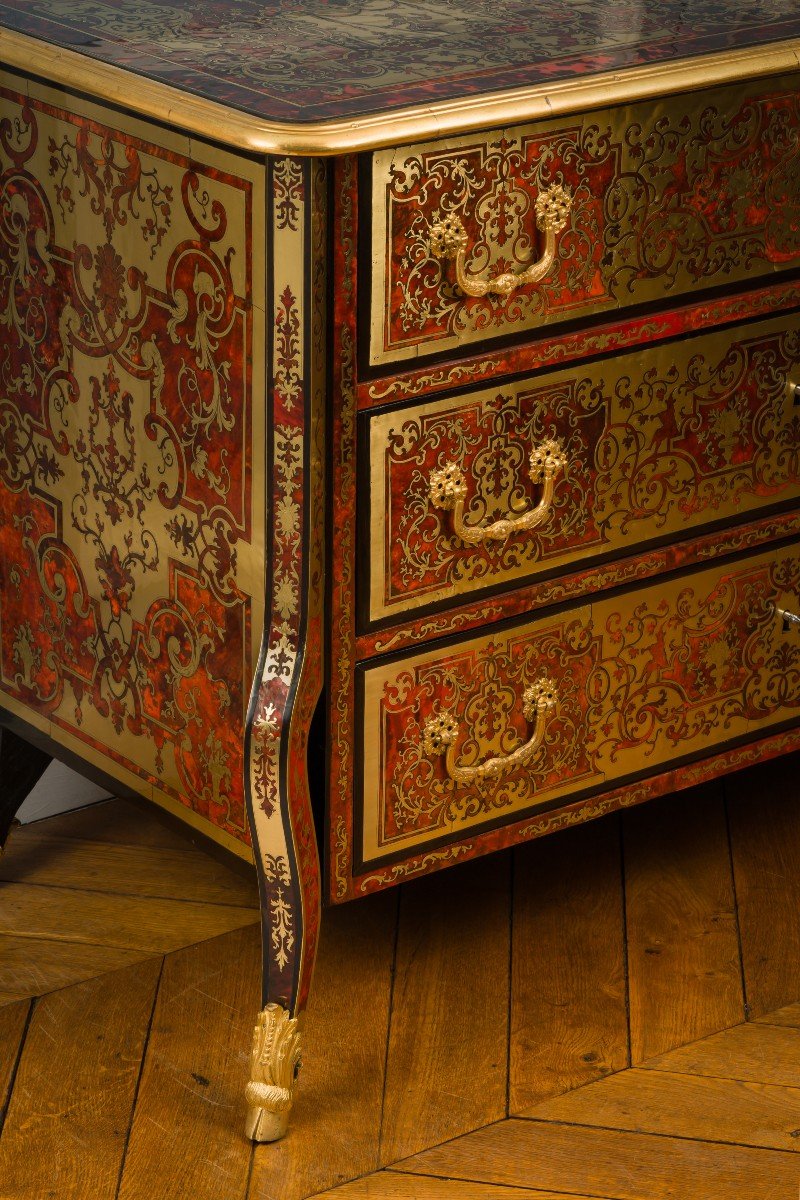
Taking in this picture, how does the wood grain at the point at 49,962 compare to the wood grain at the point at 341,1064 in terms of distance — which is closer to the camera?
the wood grain at the point at 341,1064

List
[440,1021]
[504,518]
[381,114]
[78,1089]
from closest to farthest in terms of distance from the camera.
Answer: [381,114]
[504,518]
[78,1089]
[440,1021]

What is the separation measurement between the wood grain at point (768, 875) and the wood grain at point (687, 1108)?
123 mm

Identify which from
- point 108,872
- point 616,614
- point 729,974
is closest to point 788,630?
point 616,614

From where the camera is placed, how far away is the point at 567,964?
1.83m

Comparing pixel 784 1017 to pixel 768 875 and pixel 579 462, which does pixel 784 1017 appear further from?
pixel 579 462

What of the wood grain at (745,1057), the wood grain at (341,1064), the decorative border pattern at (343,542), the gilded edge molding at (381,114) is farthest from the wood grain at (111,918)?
the gilded edge molding at (381,114)

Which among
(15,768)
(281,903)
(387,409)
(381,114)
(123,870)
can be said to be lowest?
(123,870)

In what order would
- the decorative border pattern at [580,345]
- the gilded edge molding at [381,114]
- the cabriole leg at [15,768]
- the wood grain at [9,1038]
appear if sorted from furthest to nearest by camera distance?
1. the cabriole leg at [15,768]
2. the wood grain at [9,1038]
3. the decorative border pattern at [580,345]
4. the gilded edge molding at [381,114]

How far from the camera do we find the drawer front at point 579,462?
1.46 meters

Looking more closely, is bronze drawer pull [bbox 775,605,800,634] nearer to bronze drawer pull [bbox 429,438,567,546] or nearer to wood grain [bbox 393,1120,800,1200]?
bronze drawer pull [bbox 429,438,567,546]

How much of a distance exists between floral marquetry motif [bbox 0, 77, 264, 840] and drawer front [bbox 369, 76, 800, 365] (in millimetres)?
118

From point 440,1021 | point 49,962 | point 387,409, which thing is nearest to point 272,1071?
point 440,1021

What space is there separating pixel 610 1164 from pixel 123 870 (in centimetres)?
65

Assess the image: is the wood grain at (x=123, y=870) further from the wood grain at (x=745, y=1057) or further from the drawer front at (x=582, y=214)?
the drawer front at (x=582, y=214)
